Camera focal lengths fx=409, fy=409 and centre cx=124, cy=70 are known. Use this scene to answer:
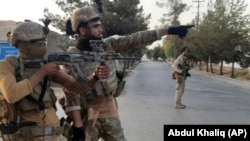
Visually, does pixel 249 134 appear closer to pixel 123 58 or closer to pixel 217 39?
pixel 123 58

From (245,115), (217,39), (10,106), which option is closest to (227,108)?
(245,115)

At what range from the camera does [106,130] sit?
133 inches

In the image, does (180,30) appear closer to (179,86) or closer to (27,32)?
(27,32)

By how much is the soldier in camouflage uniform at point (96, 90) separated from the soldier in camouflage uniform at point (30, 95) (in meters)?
0.45

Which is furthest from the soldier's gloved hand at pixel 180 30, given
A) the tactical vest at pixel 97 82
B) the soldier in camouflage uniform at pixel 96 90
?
the tactical vest at pixel 97 82

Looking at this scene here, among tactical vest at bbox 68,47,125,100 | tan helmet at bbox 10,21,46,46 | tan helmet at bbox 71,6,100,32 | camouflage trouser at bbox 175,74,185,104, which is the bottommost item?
camouflage trouser at bbox 175,74,185,104

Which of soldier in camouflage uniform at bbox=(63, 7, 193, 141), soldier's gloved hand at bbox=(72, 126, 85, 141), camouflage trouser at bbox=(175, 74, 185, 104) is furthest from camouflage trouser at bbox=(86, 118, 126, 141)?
camouflage trouser at bbox=(175, 74, 185, 104)

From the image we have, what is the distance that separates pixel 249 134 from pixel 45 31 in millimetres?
3751

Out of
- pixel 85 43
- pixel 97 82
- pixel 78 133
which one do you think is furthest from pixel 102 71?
pixel 78 133

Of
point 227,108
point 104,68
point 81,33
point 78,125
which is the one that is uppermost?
point 81,33

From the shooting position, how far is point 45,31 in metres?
2.88

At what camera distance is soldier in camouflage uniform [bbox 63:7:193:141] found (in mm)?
3277

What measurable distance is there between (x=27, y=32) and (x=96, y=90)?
0.80 meters

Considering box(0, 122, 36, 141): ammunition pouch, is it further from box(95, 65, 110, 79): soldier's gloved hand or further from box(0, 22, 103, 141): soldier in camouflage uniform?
box(95, 65, 110, 79): soldier's gloved hand
